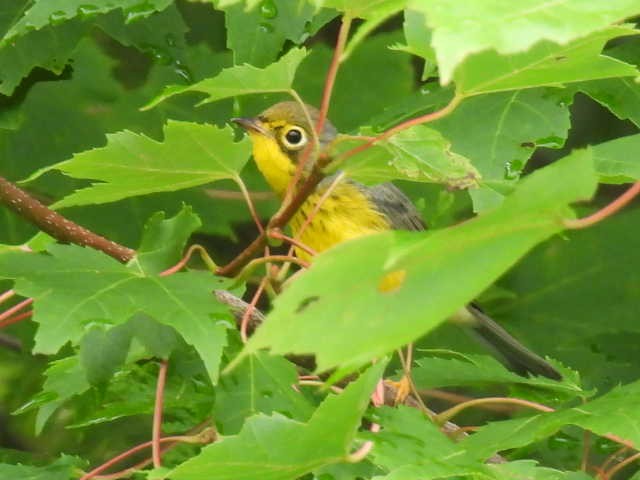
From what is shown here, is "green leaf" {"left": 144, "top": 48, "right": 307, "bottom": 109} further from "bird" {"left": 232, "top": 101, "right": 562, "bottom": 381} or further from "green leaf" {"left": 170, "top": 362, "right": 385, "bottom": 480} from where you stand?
"bird" {"left": 232, "top": 101, "right": 562, "bottom": 381}

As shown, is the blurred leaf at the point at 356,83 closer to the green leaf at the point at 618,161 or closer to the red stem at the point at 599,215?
the green leaf at the point at 618,161

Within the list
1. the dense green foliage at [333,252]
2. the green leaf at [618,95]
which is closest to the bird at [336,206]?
the dense green foliage at [333,252]

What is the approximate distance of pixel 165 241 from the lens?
322cm

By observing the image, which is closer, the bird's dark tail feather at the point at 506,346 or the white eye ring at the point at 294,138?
the white eye ring at the point at 294,138

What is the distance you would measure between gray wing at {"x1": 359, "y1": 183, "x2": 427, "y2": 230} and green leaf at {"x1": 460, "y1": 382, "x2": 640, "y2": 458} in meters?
2.10

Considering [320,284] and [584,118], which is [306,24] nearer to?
[320,284]

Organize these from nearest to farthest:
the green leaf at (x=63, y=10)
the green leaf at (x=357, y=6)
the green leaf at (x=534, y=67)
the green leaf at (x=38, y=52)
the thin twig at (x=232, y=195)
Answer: the green leaf at (x=357, y=6) → the green leaf at (x=534, y=67) → the green leaf at (x=63, y=10) → the green leaf at (x=38, y=52) → the thin twig at (x=232, y=195)

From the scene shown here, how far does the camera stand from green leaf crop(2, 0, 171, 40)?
360cm

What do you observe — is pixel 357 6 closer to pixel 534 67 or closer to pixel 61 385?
pixel 534 67

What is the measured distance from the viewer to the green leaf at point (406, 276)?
70.5 inches

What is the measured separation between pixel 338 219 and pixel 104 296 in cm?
207

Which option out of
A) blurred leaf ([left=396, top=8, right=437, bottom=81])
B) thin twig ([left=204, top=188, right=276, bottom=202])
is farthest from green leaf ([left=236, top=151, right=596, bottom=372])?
thin twig ([left=204, top=188, right=276, bottom=202])

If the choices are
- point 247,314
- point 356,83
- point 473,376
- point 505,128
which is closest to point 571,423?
point 473,376

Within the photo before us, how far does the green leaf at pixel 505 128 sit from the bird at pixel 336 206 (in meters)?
0.63
